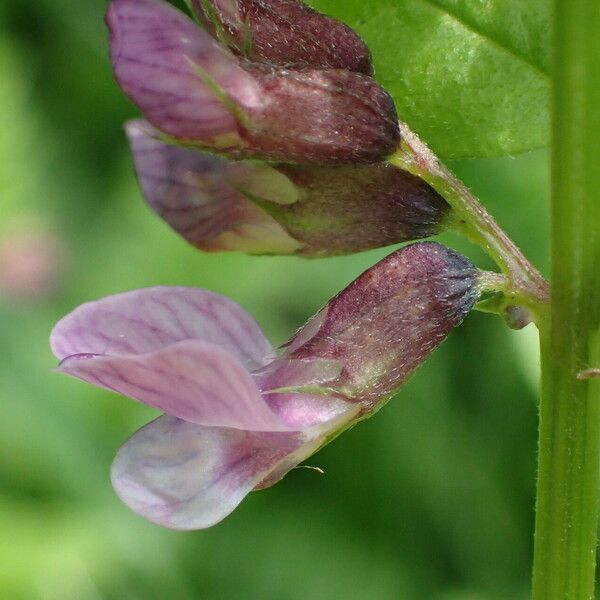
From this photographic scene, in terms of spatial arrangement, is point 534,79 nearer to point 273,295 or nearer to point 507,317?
point 507,317

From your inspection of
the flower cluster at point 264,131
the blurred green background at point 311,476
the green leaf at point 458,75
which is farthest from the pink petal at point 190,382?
the blurred green background at point 311,476

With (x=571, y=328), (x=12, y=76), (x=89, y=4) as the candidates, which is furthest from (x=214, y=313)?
(x=89, y=4)

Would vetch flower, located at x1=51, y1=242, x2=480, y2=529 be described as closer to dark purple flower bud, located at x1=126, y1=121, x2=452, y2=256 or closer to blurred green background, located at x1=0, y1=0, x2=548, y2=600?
dark purple flower bud, located at x1=126, y1=121, x2=452, y2=256

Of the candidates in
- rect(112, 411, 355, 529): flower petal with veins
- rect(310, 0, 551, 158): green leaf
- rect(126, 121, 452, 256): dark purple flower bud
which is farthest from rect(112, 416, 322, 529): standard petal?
rect(310, 0, 551, 158): green leaf

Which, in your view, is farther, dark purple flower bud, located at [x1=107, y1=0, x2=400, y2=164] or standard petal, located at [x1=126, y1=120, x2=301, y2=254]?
standard petal, located at [x1=126, y1=120, x2=301, y2=254]

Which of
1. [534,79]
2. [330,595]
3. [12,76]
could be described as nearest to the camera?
[534,79]

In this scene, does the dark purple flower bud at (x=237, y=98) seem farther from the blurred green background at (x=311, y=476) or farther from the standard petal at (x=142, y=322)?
the blurred green background at (x=311, y=476)
